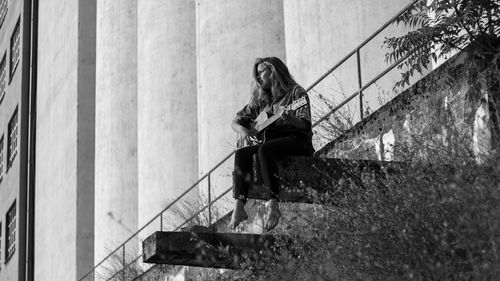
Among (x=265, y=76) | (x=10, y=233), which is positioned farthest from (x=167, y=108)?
(x=10, y=233)

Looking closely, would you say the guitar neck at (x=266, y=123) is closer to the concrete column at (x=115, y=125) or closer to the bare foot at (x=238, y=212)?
the bare foot at (x=238, y=212)

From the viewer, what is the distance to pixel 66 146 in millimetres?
31609

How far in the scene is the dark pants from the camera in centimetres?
1056

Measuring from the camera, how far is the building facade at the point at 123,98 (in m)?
17.5

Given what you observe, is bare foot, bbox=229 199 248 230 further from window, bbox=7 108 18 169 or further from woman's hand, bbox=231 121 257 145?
window, bbox=7 108 18 169

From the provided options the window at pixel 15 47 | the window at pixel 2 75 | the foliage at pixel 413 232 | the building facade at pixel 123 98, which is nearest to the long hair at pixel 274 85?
the foliage at pixel 413 232

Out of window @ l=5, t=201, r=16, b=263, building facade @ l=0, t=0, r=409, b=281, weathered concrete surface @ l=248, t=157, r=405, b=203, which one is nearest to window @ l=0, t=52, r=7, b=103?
building facade @ l=0, t=0, r=409, b=281

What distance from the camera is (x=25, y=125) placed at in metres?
37.4

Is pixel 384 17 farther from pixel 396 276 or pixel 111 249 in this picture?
pixel 111 249

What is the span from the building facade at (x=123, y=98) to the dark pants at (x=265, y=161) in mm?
4888

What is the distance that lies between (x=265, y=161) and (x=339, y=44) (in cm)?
605

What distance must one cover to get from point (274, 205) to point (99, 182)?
17.5 meters

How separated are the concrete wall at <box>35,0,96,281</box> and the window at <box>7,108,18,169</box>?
10.9 ft

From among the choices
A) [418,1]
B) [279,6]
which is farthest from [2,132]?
[418,1]
